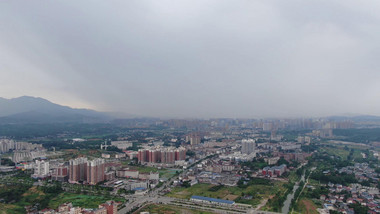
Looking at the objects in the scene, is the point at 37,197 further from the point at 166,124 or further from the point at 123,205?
the point at 166,124

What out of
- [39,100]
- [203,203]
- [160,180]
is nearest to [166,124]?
[160,180]

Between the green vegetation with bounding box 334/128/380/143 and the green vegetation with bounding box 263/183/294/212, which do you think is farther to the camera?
the green vegetation with bounding box 334/128/380/143

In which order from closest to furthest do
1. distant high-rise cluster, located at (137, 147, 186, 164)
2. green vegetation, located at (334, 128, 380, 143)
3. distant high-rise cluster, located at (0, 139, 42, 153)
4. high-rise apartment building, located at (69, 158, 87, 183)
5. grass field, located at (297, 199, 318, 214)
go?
grass field, located at (297, 199, 318, 214) → high-rise apartment building, located at (69, 158, 87, 183) → distant high-rise cluster, located at (137, 147, 186, 164) → distant high-rise cluster, located at (0, 139, 42, 153) → green vegetation, located at (334, 128, 380, 143)

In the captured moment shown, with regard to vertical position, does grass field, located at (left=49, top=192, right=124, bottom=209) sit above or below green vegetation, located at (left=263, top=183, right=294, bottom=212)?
above

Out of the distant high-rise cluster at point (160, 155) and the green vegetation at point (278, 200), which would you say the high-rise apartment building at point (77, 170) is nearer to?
the distant high-rise cluster at point (160, 155)

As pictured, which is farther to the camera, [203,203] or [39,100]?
[39,100]

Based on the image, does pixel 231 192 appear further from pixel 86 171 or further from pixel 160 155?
pixel 160 155

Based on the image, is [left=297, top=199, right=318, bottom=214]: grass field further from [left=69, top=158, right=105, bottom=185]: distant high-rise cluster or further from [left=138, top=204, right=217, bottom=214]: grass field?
[left=69, top=158, right=105, bottom=185]: distant high-rise cluster

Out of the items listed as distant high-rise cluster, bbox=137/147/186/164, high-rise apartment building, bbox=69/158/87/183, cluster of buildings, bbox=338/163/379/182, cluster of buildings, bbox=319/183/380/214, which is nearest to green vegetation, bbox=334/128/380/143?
cluster of buildings, bbox=338/163/379/182
